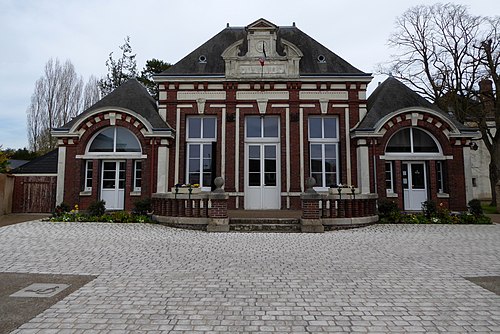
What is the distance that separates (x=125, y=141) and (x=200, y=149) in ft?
10.8

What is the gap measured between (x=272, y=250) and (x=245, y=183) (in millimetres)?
7131

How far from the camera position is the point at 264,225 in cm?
941

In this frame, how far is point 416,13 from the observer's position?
21.2 meters

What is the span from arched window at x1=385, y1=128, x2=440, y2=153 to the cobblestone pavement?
588cm

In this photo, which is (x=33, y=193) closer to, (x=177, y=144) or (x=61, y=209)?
(x=61, y=209)

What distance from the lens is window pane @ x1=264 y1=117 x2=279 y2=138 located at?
1410 cm

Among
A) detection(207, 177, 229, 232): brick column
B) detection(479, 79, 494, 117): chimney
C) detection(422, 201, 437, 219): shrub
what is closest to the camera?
detection(207, 177, 229, 232): brick column

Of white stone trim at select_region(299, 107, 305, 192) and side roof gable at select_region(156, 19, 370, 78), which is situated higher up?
side roof gable at select_region(156, 19, 370, 78)

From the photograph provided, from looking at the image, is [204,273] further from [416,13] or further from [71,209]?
[416,13]

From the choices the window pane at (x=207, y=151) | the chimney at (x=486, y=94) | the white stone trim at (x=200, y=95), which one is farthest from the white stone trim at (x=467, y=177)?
the window pane at (x=207, y=151)

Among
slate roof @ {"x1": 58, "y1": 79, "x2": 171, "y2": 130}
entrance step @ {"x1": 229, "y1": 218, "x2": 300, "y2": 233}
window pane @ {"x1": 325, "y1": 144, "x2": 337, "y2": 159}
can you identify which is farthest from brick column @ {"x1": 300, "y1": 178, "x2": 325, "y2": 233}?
slate roof @ {"x1": 58, "y1": 79, "x2": 171, "y2": 130}

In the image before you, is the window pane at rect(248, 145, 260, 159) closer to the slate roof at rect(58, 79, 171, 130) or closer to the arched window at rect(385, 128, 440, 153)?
the slate roof at rect(58, 79, 171, 130)

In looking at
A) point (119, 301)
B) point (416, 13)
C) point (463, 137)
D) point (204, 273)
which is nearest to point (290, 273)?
point (204, 273)

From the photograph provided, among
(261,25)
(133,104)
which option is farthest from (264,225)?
(261,25)
